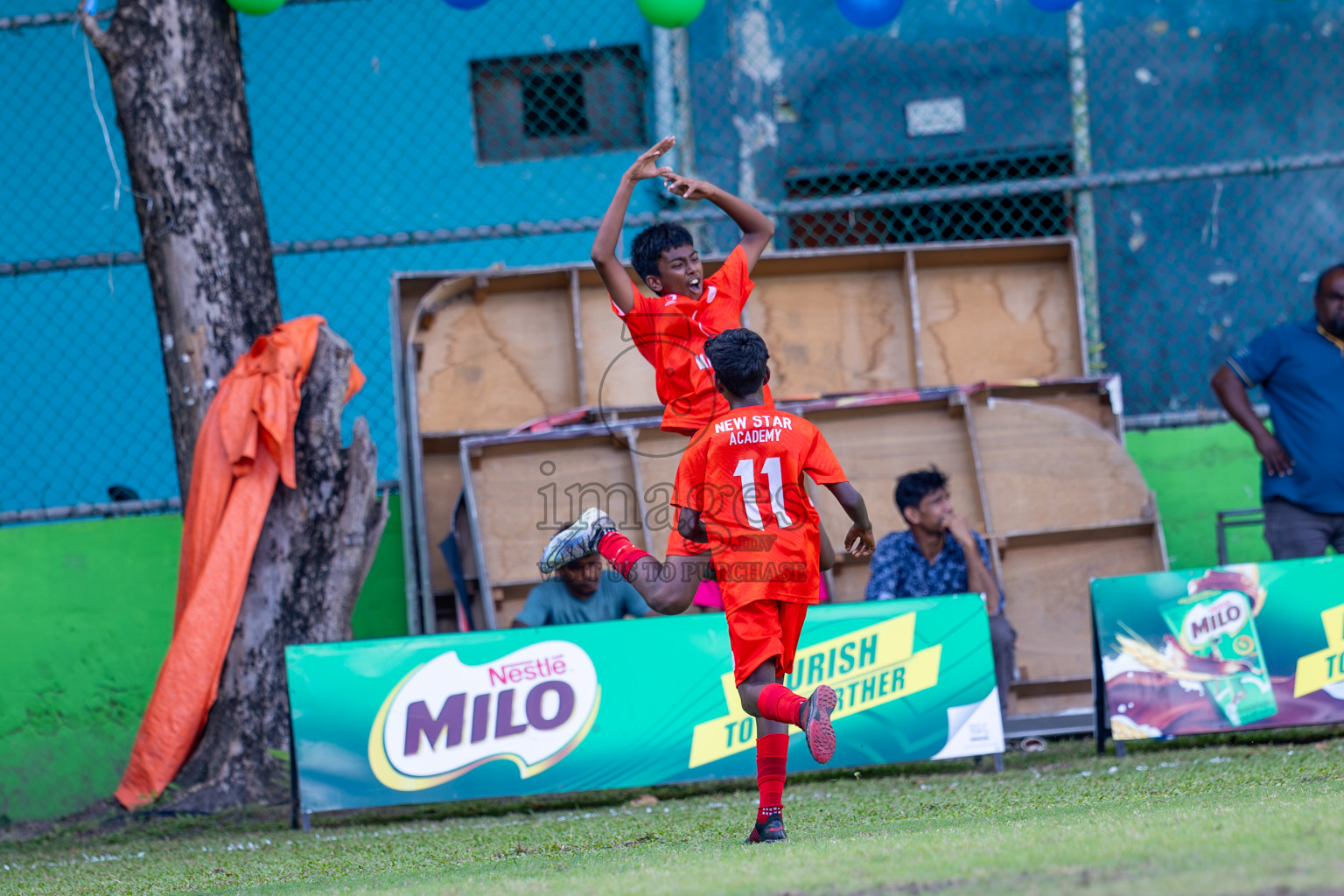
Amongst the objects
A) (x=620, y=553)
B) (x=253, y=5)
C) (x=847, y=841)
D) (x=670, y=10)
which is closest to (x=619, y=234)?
(x=620, y=553)

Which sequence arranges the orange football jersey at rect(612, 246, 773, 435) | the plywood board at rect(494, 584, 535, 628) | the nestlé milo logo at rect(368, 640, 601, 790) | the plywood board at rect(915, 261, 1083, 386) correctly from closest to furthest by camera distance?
1. the orange football jersey at rect(612, 246, 773, 435)
2. the nestlé milo logo at rect(368, 640, 601, 790)
3. the plywood board at rect(494, 584, 535, 628)
4. the plywood board at rect(915, 261, 1083, 386)

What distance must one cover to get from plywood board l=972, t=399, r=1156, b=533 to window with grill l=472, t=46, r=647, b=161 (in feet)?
11.2

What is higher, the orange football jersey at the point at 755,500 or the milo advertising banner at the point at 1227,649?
the orange football jersey at the point at 755,500

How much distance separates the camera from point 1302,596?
589cm

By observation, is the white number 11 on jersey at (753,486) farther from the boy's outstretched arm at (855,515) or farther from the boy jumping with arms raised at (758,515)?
the boy's outstretched arm at (855,515)

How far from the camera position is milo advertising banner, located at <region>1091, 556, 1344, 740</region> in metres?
5.82

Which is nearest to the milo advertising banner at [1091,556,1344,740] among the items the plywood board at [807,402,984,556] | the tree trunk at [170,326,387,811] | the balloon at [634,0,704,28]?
the plywood board at [807,402,984,556]

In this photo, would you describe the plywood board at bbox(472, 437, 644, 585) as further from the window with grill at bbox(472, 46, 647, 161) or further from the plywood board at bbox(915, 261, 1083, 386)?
the window with grill at bbox(472, 46, 647, 161)

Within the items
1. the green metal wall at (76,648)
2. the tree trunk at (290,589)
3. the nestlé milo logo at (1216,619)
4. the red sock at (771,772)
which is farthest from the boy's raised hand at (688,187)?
the green metal wall at (76,648)

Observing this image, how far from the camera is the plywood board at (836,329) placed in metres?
8.05

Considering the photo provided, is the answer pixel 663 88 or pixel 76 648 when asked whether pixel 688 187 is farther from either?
pixel 76 648

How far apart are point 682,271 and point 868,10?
327 centimetres

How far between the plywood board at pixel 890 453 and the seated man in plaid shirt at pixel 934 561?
2.60ft

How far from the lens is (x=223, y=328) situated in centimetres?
666
